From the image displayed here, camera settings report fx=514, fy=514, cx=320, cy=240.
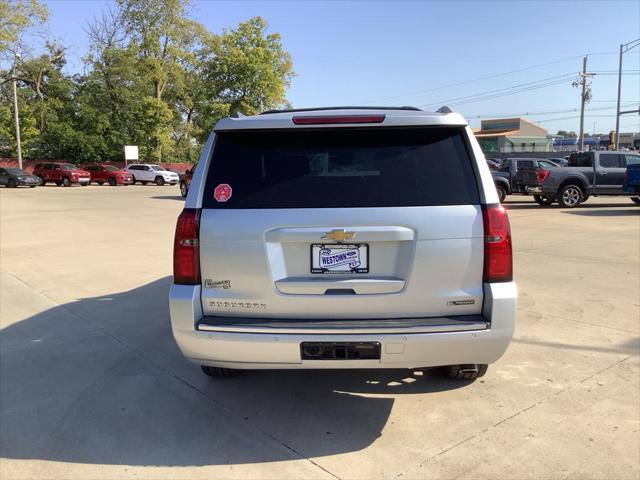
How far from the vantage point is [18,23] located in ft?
143

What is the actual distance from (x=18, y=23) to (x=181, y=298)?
168 feet

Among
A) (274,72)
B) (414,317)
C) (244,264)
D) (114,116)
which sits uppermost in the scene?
(274,72)

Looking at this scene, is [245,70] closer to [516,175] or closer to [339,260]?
[516,175]

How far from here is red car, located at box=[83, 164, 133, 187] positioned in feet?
130

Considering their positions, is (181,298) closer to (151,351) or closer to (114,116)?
(151,351)

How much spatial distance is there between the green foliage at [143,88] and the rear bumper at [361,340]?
50.2m

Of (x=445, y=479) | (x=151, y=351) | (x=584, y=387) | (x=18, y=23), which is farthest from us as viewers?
(x=18, y=23)

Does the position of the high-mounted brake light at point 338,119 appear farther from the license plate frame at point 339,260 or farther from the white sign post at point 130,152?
the white sign post at point 130,152

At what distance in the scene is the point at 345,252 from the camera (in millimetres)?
3010

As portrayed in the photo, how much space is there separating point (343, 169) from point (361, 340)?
3.34ft

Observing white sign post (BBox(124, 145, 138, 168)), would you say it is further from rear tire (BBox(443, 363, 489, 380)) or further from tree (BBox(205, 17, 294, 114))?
rear tire (BBox(443, 363, 489, 380))

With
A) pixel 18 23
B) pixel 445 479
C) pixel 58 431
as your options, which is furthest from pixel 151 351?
pixel 18 23

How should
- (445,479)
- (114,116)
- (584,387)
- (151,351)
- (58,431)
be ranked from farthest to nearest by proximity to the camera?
Result: 1. (114,116)
2. (151,351)
3. (584,387)
4. (58,431)
5. (445,479)

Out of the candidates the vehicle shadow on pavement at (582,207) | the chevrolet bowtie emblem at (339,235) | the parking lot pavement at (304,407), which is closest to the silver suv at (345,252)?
the chevrolet bowtie emblem at (339,235)
